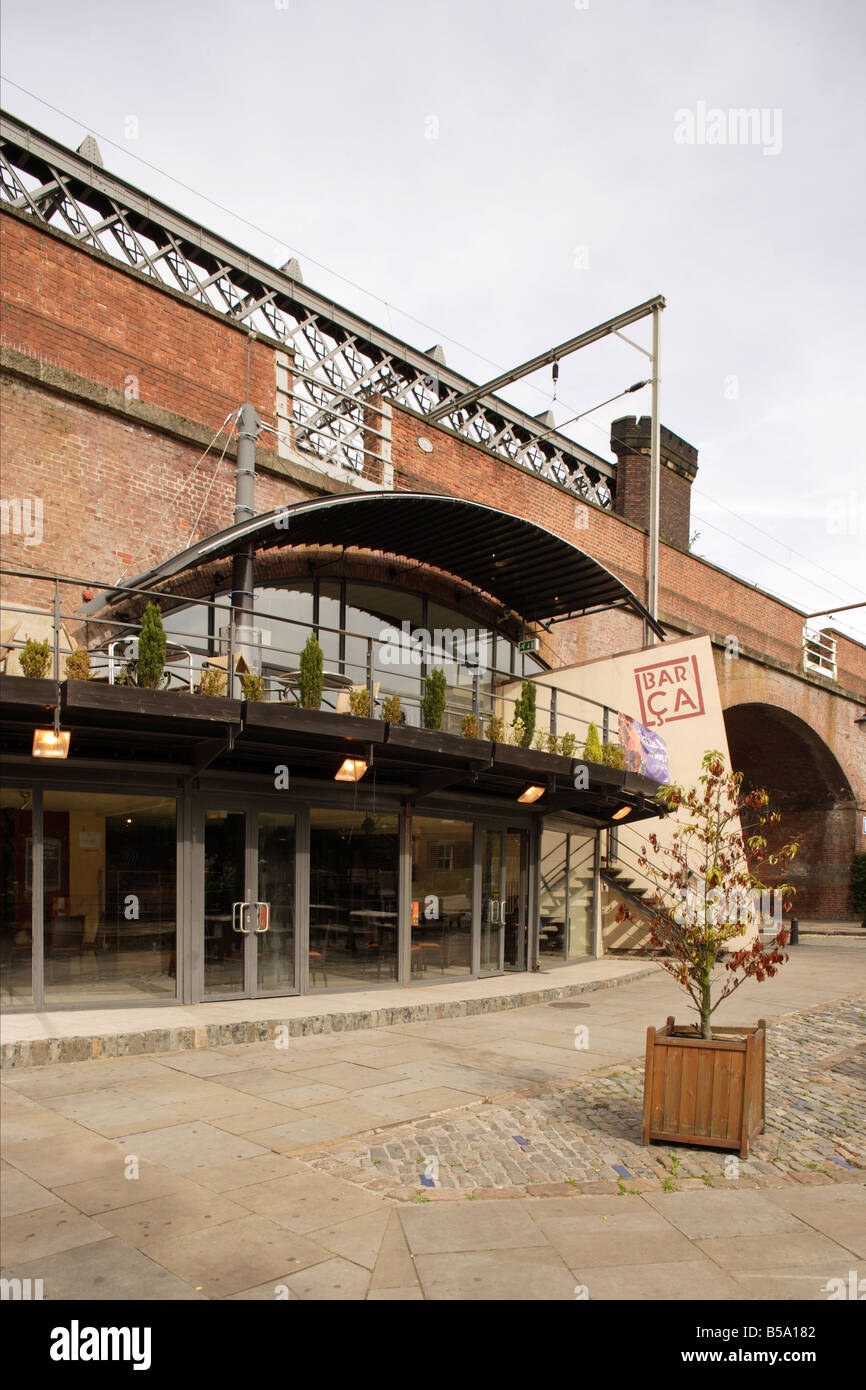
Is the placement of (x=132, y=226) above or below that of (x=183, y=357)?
above

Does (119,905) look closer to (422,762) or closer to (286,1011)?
(286,1011)

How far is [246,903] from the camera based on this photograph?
1234cm

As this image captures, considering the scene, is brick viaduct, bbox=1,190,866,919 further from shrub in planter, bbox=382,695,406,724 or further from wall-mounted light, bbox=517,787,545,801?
wall-mounted light, bbox=517,787,545,801

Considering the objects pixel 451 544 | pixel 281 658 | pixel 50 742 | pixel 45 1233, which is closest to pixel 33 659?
pixel 50 742

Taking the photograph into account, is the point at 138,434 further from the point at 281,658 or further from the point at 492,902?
the point at 492,902

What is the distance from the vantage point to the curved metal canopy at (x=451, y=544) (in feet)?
43.7

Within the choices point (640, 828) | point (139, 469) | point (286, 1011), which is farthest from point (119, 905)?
point (640, 828)

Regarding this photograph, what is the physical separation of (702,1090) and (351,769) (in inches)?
278

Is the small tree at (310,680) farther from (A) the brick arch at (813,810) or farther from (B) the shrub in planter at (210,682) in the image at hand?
(A) the brick arch at (813,810)

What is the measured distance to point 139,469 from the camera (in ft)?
45.5

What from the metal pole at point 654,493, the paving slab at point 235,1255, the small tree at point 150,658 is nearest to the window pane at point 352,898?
the small tree at point 150,658

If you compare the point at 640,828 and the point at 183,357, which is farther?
the point at 640,828

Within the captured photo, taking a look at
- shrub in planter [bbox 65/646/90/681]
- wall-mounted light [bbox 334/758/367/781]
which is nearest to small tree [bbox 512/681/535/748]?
wall-mounted light [bbox 334/758/367/781]
